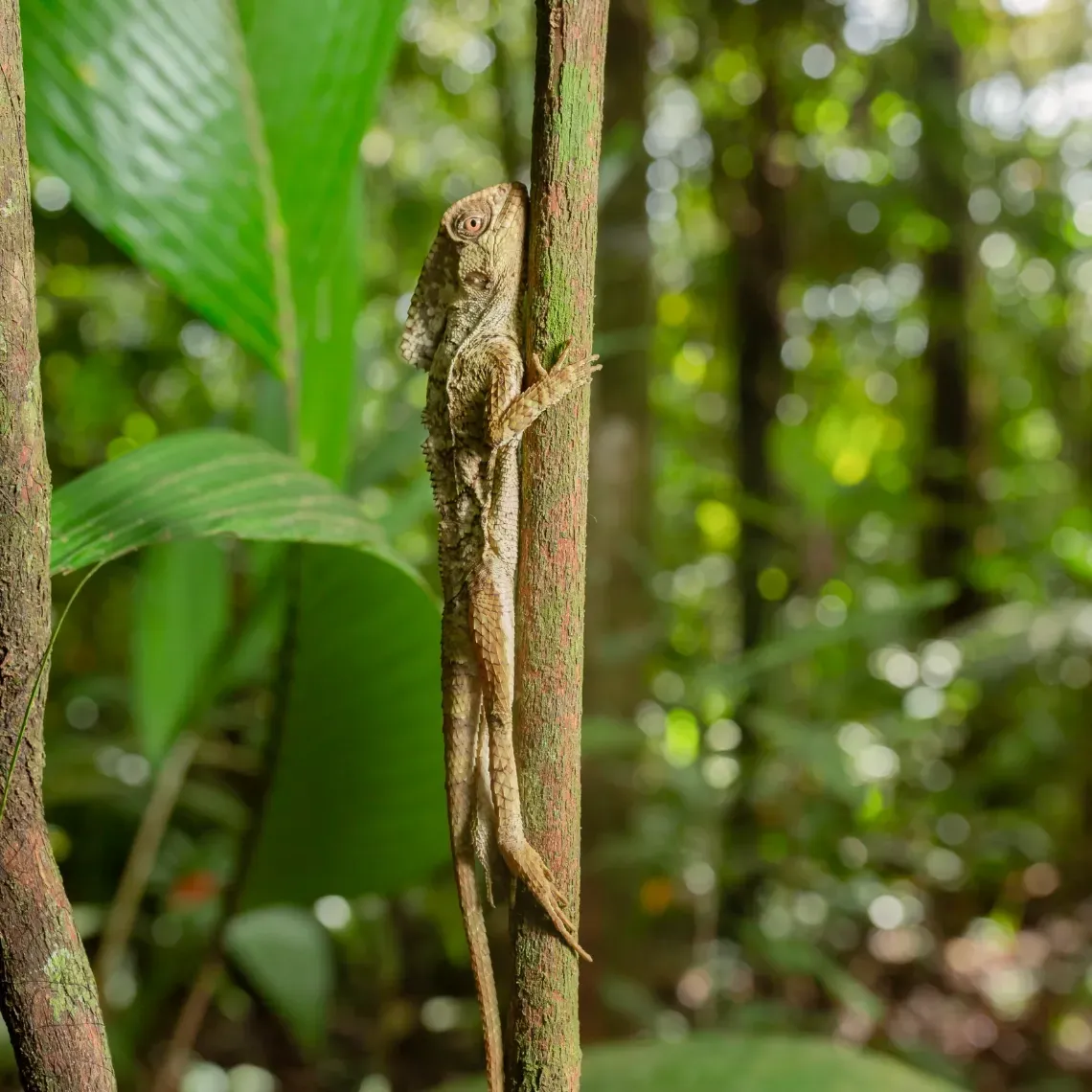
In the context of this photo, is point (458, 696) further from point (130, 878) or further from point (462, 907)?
point (130, 878)

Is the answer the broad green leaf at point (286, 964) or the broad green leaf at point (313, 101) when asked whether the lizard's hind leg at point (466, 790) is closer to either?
the broad green leaf at point (313, 101)

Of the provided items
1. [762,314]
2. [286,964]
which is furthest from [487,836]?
[762,314]

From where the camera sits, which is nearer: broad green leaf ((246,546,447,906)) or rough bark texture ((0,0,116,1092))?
rough bark texture ((0,0,116,1092))

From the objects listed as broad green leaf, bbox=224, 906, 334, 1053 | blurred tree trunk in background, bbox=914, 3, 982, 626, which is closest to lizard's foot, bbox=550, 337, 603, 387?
broad green leaf, bbox=224, 906, 334, 1053

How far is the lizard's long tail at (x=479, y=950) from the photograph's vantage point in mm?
967

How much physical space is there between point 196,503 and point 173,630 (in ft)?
3.37

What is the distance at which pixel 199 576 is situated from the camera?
6.03 ft

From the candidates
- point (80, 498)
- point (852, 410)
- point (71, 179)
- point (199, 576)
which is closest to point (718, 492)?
point (199, 576)

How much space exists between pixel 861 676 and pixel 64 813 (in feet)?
8.32

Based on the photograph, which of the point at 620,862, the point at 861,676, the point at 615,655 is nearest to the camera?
the point at 615,655

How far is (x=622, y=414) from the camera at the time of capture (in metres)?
2.38

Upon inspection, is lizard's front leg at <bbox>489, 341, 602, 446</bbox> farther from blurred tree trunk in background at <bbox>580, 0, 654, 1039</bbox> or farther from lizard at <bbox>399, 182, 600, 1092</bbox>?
blurred tree trunk in background at <bbox>580, 0, 654, 1039</bbox>

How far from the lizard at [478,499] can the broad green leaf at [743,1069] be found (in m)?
0.31

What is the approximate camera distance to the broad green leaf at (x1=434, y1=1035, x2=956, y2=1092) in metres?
1.21
